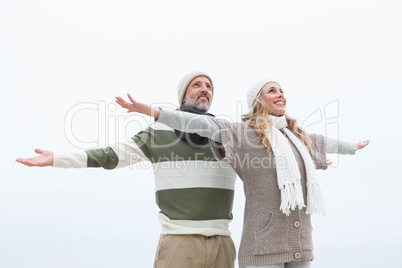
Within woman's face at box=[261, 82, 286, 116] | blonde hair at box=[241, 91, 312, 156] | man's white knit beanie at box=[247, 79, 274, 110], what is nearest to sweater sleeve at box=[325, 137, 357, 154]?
blonde hair at box=[241, 91, 312, 156]

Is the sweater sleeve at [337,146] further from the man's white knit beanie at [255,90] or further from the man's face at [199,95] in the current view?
the man's face at [199,95]

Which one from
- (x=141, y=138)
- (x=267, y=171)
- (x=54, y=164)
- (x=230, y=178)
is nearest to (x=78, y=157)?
(x=54, y=164)

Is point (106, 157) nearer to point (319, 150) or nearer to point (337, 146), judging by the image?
point (319, 150)

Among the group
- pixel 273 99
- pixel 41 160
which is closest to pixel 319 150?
pixel 273 99

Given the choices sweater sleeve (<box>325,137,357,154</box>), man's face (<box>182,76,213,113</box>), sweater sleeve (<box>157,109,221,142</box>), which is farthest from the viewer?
man's face (<box>182,76,213,113</box>)

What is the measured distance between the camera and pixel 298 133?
188cm

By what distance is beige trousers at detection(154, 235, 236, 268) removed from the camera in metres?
1.82

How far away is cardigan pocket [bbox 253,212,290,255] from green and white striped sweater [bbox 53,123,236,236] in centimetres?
31

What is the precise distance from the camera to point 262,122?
175 centimetres

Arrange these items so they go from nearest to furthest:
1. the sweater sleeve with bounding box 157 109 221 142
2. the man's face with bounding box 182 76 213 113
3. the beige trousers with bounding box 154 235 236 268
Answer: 1. the sweater sleeve with bounding box 157 109 221 142
2. the beige trousers with bounding box 154 235 236 268
3. the man's face with bounding box 182 76 213 113

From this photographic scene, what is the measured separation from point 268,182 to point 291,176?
95mm

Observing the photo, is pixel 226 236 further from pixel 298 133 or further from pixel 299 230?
pixel 298 133

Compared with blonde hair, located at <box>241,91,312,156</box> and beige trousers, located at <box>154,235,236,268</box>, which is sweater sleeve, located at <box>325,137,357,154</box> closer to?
blonde hair, located at <box>241,91,312,156</box>

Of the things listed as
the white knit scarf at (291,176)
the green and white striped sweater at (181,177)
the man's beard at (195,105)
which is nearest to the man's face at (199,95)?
the man's beard at (195,105)
